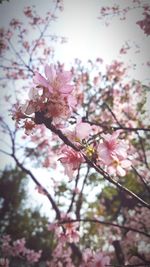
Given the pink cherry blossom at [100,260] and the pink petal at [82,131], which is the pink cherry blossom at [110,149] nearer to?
the pink petal at [82,131]

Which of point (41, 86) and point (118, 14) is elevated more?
point (118, 14)

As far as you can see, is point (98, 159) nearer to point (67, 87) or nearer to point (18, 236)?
point (67, 87)

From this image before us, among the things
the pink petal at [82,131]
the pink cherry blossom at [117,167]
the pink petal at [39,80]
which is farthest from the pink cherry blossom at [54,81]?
the pink cherry blossom at [117,167]

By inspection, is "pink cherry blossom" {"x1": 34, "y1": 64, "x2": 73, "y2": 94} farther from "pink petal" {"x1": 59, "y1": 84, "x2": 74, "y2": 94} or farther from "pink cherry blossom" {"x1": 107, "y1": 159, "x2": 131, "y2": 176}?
"pink cherry blossom" {"x1": 107, "y1": 159, "x2": 131, "y2": 176}

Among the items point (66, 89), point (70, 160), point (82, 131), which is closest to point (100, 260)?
point (70, 160)

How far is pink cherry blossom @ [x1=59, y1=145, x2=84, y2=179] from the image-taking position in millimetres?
1813

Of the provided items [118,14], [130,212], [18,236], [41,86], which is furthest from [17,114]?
[18,236]

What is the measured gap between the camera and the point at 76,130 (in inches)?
69.1

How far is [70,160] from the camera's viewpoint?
72.2 inches

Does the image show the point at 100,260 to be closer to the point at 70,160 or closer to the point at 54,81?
the point at 70,160

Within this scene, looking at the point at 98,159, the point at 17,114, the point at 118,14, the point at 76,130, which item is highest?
the point at 118,14

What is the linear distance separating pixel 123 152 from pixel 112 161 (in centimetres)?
10

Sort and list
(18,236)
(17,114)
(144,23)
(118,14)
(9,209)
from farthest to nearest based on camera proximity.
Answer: (9,209), (18,236), (118,14), (144,23), (17,114)

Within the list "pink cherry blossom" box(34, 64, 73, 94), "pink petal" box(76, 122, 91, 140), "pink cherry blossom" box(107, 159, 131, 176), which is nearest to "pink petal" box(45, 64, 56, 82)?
"pink cherry blossom" box(34, 64, 73, 94)
